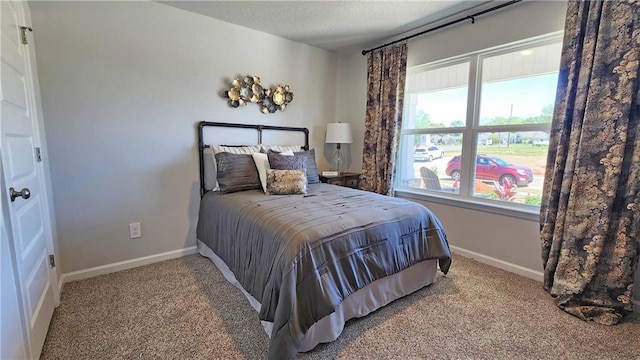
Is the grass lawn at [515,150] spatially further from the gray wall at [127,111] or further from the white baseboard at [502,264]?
the gray wall at [127,111]

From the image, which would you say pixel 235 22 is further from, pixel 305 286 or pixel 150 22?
pixel 305 286

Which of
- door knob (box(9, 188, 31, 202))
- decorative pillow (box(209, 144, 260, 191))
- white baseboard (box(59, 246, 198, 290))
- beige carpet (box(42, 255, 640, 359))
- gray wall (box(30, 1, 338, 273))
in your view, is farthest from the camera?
decorative pillow (box(209, 144, 260, 191))

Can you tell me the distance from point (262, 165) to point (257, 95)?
0.90 meters

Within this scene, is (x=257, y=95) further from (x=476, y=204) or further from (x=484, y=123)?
(x=476, y=204)

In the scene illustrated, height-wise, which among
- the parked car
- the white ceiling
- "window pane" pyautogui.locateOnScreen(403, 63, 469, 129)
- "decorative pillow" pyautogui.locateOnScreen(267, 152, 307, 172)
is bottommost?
"decorative pillow" pyautogui.locateOnScreen(267, 152, 307, 172)

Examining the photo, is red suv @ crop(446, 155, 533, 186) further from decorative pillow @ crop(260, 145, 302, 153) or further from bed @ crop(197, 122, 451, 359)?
decorative pillow @ crop(260, 145, 302, 153)

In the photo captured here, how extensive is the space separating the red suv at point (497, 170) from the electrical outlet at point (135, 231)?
10.4 ft

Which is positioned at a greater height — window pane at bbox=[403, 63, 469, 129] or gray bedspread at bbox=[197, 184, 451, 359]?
window pane at bbox=[403, 63, 469, 129]

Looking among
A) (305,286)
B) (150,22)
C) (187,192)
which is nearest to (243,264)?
(305,286)

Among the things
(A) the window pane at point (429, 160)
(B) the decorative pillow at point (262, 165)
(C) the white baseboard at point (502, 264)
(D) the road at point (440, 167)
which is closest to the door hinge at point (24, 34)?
(B) the decorative pillow at point (262, 165)

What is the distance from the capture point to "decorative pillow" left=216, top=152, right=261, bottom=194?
2.49 metres

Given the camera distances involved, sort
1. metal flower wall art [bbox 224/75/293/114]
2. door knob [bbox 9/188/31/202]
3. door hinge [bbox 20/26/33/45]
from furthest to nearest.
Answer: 1. metal flower wall art [bbox 224/75/293/114]
2. door hinge [bbox 20/26/33/45]
3. door knob [bbox 9/188/31/202]

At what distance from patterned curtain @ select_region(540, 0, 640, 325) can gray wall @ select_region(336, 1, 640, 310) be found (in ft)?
0.85

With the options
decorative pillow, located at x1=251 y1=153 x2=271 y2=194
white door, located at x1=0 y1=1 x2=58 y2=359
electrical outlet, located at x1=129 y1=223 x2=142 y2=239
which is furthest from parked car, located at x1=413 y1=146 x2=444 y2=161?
white door, located at x1=0 y1=1 x2=58 y2=359
